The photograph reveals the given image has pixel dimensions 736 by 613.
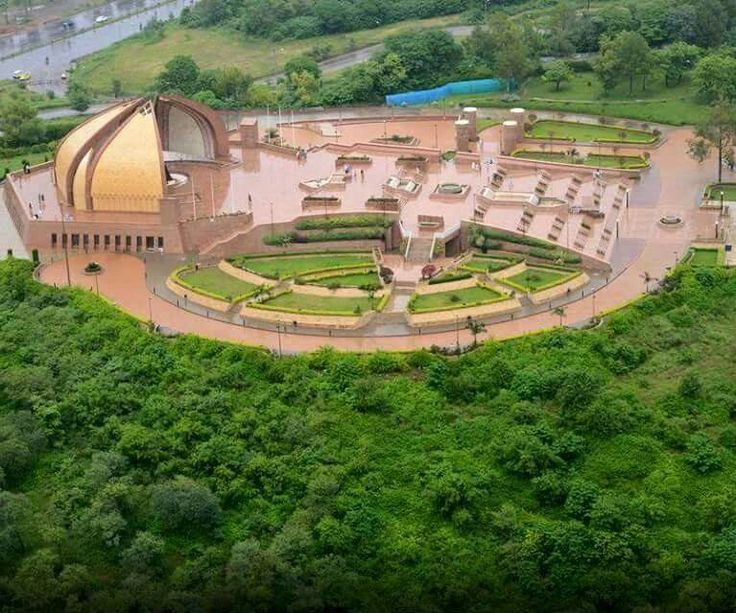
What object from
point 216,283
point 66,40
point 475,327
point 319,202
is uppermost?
point 66,40

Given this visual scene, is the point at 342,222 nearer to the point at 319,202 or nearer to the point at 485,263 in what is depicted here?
the point at 319,202

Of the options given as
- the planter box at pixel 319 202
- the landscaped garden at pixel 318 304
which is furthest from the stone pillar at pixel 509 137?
the landscaped garden at pixel 318 304

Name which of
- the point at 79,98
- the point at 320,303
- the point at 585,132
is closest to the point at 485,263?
the point at 320,303

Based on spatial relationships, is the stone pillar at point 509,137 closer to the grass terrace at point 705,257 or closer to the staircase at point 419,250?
the staircase at point 419,250

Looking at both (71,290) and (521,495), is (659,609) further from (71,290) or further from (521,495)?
(71,290)

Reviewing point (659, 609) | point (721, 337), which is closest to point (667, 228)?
point (721, 337)

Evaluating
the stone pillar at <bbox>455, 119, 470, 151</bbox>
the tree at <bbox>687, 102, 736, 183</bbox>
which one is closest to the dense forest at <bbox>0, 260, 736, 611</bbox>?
the tree at <bbox>687, 102, 736, 183</bbox>
